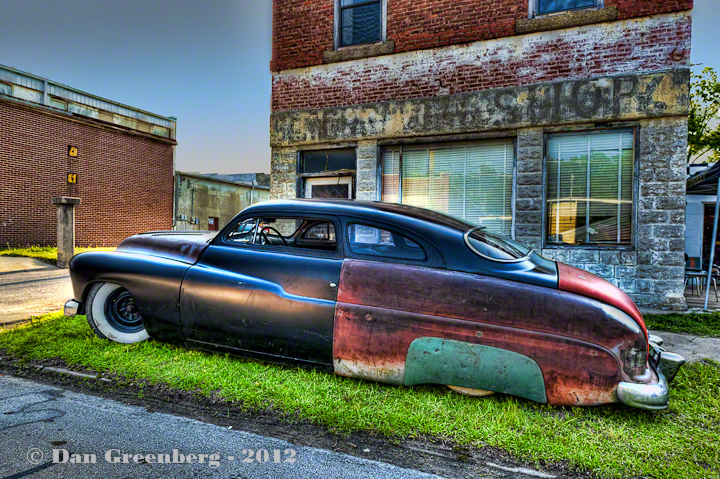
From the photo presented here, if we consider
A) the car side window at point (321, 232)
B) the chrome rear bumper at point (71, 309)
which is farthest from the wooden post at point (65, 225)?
the car side window at point (321, 232)

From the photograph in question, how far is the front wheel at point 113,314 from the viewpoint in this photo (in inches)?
157

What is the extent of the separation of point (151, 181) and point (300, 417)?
73.6 feet

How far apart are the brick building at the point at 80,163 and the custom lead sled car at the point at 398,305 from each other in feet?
56.2

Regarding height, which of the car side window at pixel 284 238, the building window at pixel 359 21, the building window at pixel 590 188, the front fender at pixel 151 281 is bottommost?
the front fender at pixel 151 281

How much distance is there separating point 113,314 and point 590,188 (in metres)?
7.13

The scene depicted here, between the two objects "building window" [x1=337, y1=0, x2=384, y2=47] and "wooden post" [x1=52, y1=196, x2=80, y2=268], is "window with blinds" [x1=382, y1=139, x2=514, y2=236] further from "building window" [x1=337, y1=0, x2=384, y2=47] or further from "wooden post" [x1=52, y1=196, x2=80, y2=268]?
"wooden post" [x1=52, y1=196, x2=80, y2=268]

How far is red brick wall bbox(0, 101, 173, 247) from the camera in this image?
52.7 ft

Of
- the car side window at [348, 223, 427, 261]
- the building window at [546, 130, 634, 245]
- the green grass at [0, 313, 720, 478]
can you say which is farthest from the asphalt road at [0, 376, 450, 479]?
the building window at [546, 130, 634, 245]

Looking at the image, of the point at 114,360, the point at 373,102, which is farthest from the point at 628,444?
the point at 373,102

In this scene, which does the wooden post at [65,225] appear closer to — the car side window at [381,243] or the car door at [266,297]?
the car door at [266,297]

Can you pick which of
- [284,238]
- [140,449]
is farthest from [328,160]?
[140,449]

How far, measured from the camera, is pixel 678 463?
2193 mm

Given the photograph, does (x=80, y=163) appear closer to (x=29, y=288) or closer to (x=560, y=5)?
(x=29, y=288)

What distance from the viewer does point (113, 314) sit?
13.4ft
